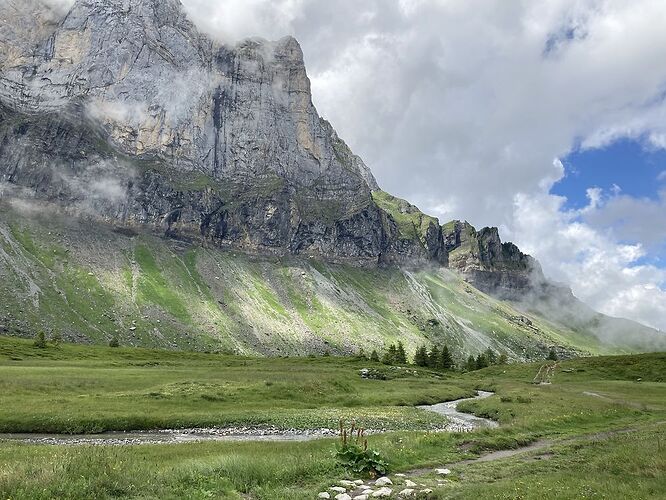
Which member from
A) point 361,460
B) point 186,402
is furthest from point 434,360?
point 361,460

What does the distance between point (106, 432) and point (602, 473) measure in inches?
1589

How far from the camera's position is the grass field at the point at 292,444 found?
18.6m

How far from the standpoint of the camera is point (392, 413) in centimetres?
5797

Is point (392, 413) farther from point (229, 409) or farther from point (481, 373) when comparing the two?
point (481, 373)

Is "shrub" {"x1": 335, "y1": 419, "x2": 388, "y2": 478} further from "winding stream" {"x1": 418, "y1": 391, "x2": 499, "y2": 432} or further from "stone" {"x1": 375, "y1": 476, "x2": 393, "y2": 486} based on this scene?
"winding stream" {"x1": 418, "y1": 391, "x2": 499, "y2": 432}

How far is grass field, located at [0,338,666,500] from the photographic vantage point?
731 inches

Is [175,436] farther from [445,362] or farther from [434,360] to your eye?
[434,360]

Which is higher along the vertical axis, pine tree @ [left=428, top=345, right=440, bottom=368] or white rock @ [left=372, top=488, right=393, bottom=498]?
white rock @ [left=372, top=488, right=393, bottom=498]

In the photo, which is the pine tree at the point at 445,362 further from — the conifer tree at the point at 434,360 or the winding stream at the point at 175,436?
the winding stream at the point at 175,436

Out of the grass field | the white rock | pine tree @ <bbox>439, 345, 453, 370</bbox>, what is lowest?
pine tree @ <bbox>439, 345, 453, 370</bbox>

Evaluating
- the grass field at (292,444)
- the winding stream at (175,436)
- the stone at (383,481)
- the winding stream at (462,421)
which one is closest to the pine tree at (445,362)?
the grass field at (292,444)

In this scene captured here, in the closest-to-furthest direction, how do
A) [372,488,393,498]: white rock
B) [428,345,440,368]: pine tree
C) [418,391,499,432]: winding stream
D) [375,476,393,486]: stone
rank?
[372,488,393,498]: white rock < [375,476,393,486]: stone < [418,391,499,432]: winding stream < [428,345,440,368]: pine tree

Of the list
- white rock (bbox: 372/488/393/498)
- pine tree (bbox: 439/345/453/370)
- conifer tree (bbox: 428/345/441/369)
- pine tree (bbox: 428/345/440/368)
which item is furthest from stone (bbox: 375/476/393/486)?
pine tree (bbox: 428/345/440/368)

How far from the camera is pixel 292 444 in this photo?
33.1 meters
